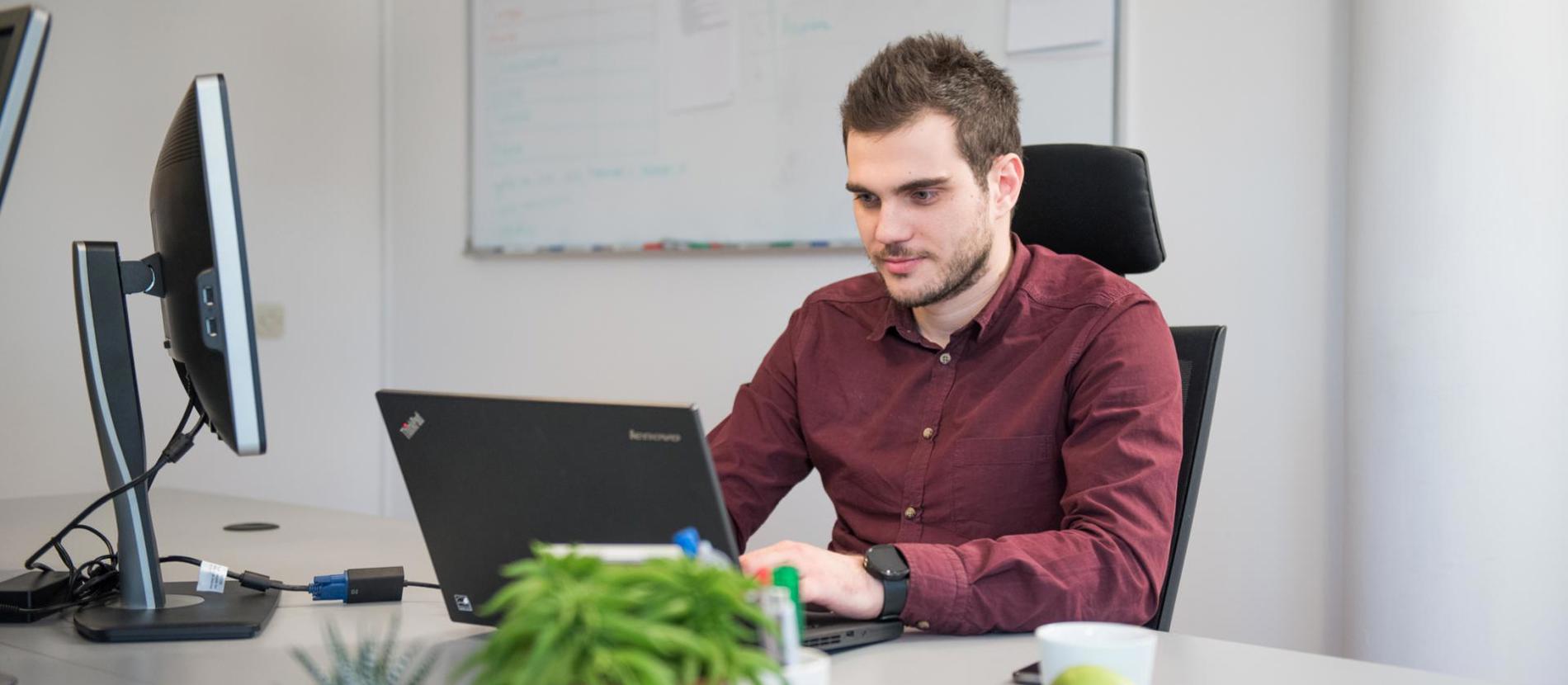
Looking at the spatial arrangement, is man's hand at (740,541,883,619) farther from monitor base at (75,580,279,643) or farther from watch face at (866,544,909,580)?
monitor base at (75,580,279,643)

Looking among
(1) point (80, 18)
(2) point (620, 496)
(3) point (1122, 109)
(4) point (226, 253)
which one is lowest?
(2) point (620, 496)

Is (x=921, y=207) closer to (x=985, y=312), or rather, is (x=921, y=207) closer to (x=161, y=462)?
(x=985, y=312)

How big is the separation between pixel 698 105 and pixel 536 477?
2.09 m

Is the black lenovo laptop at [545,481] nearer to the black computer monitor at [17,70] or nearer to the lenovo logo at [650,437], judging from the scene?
the lenovo logo at [650,437]

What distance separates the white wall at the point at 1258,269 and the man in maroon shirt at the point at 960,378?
3.04 ft

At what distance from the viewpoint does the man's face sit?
1488mm

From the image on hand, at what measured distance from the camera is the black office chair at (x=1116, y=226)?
1486 millimetres

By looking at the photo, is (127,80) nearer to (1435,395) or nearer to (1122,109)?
(1122,109)

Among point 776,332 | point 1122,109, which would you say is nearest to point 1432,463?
point 1122,109

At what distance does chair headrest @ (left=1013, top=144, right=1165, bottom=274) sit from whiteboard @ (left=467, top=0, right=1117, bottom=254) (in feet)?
2.94

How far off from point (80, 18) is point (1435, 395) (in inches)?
120

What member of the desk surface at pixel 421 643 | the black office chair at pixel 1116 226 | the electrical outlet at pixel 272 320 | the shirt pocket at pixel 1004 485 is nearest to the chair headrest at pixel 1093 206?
the black office chair at pixel 1116 226

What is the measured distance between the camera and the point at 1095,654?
33.8 inches

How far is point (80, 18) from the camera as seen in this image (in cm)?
312
